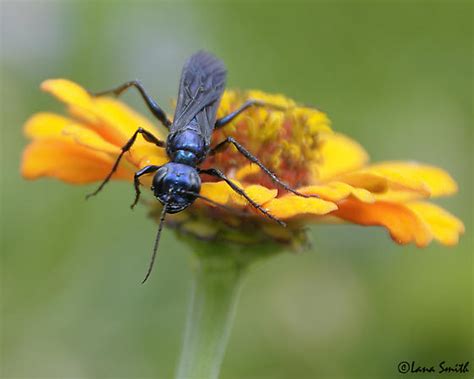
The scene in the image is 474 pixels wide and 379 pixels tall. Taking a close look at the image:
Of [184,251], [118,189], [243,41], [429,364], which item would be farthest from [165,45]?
[429,364]

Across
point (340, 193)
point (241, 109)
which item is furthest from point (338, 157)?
point (340, 193)

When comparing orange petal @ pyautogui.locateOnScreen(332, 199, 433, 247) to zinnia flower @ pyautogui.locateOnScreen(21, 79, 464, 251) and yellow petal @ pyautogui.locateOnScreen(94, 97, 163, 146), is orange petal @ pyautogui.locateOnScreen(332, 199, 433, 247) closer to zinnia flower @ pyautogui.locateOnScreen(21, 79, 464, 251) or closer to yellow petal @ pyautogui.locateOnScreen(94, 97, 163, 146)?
zinnia flower @ pyautogui.locateOnScreen(21, 79, 464, 251)

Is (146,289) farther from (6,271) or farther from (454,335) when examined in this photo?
(454,335)

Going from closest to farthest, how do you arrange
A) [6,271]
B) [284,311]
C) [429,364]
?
[429,364] < [6,271] < [284,311]

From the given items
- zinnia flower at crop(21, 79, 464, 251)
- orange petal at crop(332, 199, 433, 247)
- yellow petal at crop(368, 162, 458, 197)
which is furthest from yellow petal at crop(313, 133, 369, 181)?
orange petal at crop(332, 199, 433, 247)

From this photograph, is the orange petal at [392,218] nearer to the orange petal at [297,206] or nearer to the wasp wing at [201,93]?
the orange petal at [297,206]

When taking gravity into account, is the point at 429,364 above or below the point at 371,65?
below

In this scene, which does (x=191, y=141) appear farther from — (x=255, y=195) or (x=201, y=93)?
(x=255, y=195)
